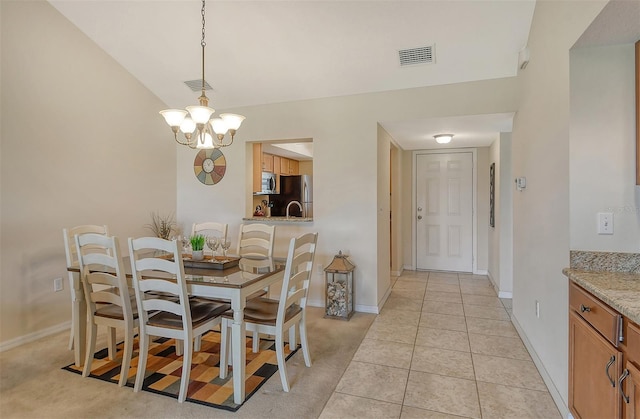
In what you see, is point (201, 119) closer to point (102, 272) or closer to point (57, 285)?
point (102, 272)

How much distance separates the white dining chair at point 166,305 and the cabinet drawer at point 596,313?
211 centimetres

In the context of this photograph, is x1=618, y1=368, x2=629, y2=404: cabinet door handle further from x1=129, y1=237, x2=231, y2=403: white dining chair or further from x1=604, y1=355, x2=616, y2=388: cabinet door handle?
x1=129, y1=237, x2=231, y2=403: white dining chair

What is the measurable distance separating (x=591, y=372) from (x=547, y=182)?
1195mm

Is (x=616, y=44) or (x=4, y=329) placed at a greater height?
(x=616, y=44)

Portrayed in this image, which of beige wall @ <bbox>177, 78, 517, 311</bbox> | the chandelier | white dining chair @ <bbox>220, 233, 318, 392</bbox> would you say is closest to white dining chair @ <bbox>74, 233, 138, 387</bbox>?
white dining chair @ <bbox>220, 233, 318, 392</bbox>

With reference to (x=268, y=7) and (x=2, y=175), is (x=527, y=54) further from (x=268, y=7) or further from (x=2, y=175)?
(x=2, y=175)

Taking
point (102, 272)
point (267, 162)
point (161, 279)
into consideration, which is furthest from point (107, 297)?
point (267, 162)

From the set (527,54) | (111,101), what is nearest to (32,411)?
(111,101)

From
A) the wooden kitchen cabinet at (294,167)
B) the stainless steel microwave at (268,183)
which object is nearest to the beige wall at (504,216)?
the stainless steel microwave at (268,183)

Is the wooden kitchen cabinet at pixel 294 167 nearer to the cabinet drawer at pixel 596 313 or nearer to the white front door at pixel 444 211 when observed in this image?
the white front door at pixel 444 211

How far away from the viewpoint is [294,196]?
668 cm

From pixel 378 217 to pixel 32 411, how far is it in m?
3.14

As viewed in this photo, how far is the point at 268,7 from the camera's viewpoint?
2818mm

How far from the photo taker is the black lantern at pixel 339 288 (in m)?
3.60
